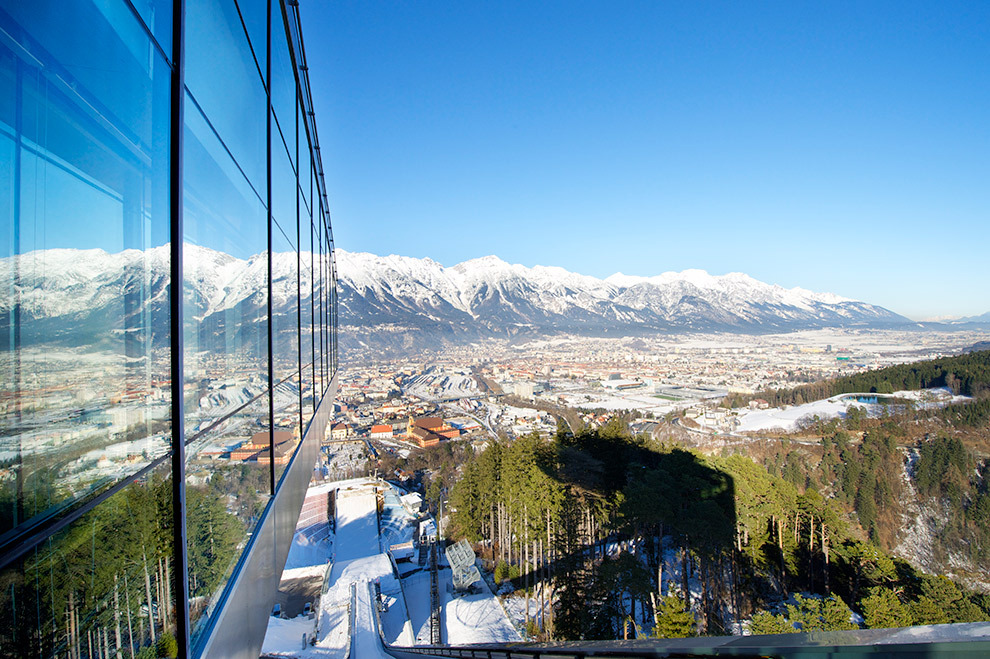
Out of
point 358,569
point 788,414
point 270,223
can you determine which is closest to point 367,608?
point 358,569

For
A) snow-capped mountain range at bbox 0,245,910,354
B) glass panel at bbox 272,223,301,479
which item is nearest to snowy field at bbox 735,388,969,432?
snow-capped mountain range at bbox 0,245,910,354

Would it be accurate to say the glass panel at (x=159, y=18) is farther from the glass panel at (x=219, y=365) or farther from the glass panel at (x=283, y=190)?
the glass panel at (x=283, y=190)

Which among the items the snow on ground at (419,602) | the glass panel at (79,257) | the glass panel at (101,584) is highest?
the glass panel at (79,257)

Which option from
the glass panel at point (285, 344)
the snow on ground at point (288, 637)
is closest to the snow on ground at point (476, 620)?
the snow on ground at point (288, 637)

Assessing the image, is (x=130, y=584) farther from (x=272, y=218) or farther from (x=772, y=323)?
(x=772, y=323)

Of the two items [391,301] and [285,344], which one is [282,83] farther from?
[391,301]
